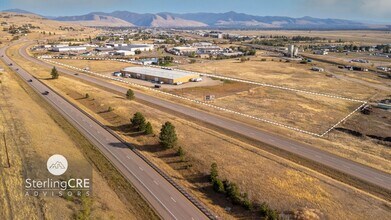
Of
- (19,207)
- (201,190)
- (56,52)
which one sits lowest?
(201,190)

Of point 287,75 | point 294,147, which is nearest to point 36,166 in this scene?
point 294,147

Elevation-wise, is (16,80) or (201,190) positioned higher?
(16,80)

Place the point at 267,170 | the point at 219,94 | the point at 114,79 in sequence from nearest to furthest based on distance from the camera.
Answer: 1. the point at 267,170
2. the point at 219,94
3. the point at 114,79

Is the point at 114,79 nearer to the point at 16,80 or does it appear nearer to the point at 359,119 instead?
the point at 16,80

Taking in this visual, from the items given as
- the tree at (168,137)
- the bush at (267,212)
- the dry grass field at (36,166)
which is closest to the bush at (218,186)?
the bush at (267,212)

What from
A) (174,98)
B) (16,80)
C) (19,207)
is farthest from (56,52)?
(19,207)

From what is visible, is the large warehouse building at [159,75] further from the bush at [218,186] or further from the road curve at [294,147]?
the bush at [218,186]

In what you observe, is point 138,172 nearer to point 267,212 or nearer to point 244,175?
point 244,175
